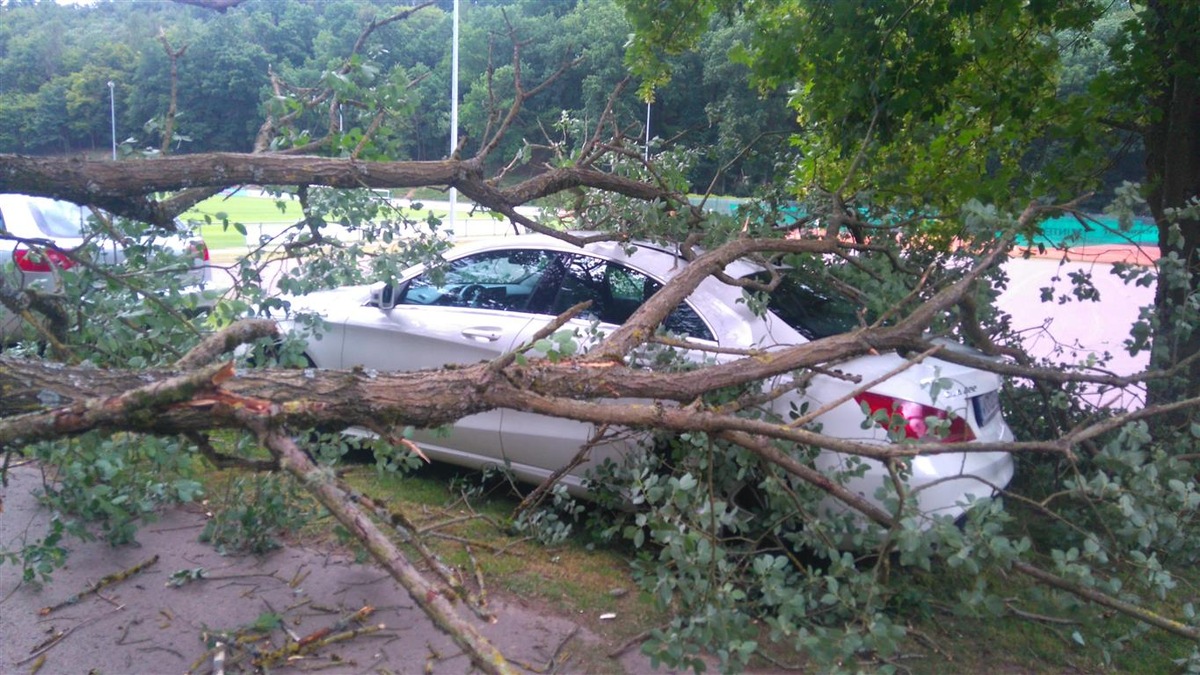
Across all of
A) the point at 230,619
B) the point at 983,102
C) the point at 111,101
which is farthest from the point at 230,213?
the point at 111,101

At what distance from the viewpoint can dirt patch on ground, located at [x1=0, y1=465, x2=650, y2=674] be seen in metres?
3.80

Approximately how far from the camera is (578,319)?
5289 mm

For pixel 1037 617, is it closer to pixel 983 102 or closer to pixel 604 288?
pixel 604 288

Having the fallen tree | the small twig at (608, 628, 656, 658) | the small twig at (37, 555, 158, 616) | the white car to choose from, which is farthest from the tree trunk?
the small twig at (37, 555, 158, 616)

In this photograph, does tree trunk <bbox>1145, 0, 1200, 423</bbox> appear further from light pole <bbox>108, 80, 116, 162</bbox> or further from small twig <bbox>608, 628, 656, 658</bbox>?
light pole <bbox>108, 80, 116, 162</bbox>

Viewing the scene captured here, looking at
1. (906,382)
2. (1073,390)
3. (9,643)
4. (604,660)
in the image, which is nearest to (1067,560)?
(906,382)

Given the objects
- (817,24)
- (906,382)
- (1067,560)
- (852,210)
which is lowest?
(1067,560)

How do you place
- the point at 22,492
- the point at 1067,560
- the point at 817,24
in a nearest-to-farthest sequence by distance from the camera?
the point at 1067,560 < the point at 22,492 < the point at 817,24

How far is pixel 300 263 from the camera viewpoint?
4.95 metres

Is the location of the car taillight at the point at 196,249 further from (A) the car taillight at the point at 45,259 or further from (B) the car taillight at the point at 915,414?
(B) the car taillight at the point at 915,414

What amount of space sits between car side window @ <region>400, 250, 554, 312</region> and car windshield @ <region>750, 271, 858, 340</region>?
1307mm

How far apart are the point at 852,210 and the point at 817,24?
120 centimetres

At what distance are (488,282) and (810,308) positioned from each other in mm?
1900

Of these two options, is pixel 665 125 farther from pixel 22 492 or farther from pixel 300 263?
pixel 22 492
